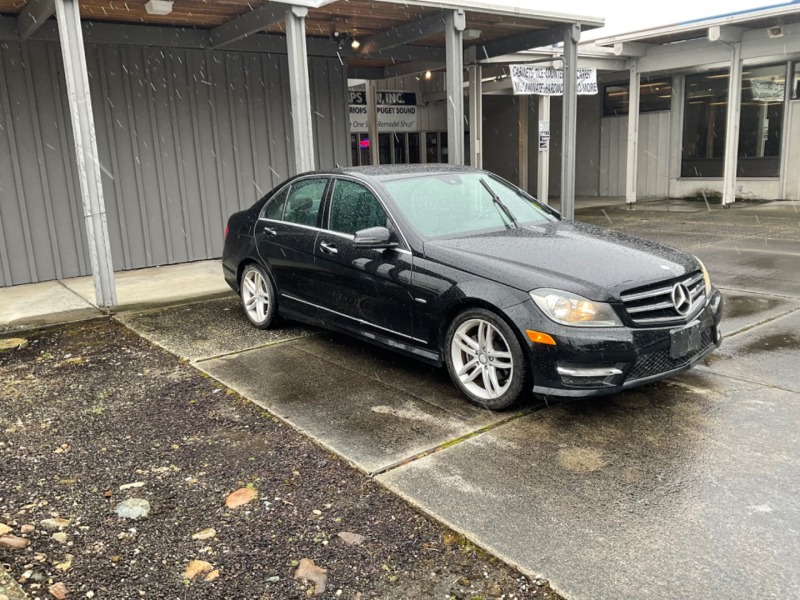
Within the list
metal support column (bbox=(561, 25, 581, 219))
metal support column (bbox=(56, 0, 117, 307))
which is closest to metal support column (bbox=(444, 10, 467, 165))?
metal support column (bbox=(561, 25, 581, 219))

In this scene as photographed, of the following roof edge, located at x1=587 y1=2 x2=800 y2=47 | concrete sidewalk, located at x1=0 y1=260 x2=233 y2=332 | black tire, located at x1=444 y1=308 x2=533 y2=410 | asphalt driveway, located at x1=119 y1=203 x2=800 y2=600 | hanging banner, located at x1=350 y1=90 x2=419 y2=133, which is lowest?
asphalt driveway, located at x1=119 y1=203 x2=800 y2=600

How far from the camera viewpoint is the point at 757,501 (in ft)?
10.5

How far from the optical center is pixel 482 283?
430cm

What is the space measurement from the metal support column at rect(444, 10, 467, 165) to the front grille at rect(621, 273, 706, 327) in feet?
16.0

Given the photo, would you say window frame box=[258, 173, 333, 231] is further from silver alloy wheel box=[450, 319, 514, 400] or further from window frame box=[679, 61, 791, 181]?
window frame box=[679, 61, 791, 181]

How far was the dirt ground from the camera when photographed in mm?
2750

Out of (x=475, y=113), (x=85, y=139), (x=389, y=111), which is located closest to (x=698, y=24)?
(x=475, y=113)

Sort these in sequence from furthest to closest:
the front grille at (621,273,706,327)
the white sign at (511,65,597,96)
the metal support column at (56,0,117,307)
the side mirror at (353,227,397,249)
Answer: the white sign at (511,65,597,96), the metal support column at (56,0,117,307), the side mirror at (353,227,397,249), the front grille at (621,273,706,327)

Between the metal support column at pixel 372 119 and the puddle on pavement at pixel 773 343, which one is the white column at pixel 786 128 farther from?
the puddle on pavement at pixel 773 343

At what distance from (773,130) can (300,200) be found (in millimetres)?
14740

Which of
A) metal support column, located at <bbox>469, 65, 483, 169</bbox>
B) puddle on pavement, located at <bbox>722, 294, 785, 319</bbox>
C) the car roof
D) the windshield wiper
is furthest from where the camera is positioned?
metal support column, located at <bbox>469, 65, 483, 169</bbox>

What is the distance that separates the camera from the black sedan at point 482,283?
401 cm

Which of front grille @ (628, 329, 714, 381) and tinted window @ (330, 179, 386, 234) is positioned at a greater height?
tinted window @ (330, 179, 386, 234)

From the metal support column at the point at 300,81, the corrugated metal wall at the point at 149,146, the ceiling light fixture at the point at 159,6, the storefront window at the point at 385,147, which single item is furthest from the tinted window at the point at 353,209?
the storefront window at the point at 385,147
